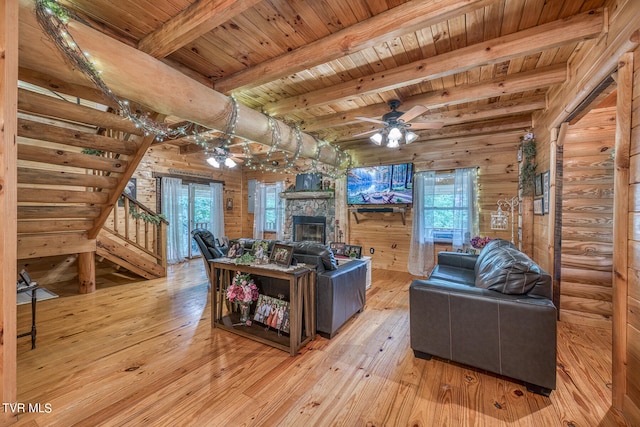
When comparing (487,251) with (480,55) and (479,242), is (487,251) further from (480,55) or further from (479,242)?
(480,55)

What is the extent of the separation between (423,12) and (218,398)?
290cm

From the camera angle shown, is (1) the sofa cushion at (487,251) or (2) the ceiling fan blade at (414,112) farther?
(1) the sofa cushion at (487,251)

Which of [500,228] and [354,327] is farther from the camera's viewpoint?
[500,228]

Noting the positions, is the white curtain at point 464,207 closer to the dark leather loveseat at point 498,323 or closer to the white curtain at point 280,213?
the dark leather loveseat at point 498,323

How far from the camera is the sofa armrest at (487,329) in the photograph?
68.6 inches

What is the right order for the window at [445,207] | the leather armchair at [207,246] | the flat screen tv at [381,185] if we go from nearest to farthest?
the leather armchair at [207,246]
the window at [445,207]
the flat screen tv at [381,185]

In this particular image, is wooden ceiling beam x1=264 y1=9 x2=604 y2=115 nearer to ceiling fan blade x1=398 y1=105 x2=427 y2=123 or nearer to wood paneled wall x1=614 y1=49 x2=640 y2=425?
ceiling fan blade x1=398 y1=105 x2=427 y2=123

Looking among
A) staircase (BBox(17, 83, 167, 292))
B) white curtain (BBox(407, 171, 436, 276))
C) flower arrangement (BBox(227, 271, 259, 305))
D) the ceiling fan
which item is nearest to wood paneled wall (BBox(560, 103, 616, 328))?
the ceiling fan

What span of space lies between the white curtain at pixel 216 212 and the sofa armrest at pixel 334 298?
196 inches

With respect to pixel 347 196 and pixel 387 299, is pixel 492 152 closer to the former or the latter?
pixel 347 196

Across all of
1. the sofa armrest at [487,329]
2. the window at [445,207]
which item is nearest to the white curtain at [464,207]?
the window at [445,207]

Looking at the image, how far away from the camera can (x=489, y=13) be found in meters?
1.94

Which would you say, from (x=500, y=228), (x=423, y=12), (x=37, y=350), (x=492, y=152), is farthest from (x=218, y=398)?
(x=492, y=152)

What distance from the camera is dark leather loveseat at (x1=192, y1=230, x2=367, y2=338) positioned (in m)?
2.49
